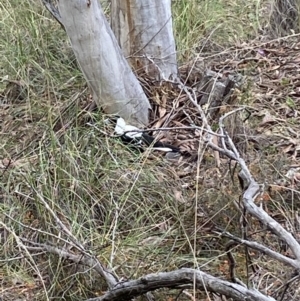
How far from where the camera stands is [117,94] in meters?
4.39

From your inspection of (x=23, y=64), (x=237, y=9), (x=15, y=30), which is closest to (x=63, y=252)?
(x=23, y=64)

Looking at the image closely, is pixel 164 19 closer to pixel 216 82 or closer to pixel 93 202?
pixel 216 82

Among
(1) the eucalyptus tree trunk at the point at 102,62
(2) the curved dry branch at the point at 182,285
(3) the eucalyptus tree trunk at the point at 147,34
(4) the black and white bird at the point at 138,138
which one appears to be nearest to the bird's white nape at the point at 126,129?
(4) the black and white bird at the point at 138,138

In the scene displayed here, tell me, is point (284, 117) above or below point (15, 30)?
below

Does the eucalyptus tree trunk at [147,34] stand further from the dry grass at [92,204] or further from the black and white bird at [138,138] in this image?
the black and white bird at [138,138]

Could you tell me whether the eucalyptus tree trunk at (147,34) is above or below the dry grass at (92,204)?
above

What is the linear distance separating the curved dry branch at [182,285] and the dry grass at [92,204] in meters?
0.10

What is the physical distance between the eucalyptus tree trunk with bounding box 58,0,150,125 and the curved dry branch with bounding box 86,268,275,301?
1.88 m

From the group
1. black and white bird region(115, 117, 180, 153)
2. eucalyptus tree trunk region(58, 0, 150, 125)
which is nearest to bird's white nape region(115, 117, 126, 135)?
black and white bird region(115, 117, 180, 153)

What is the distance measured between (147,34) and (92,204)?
166cm

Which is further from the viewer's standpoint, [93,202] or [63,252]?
[93,202]

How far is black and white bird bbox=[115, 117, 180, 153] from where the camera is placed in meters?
4.11

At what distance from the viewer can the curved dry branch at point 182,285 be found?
7.49 feet

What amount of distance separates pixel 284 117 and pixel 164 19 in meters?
1.08
